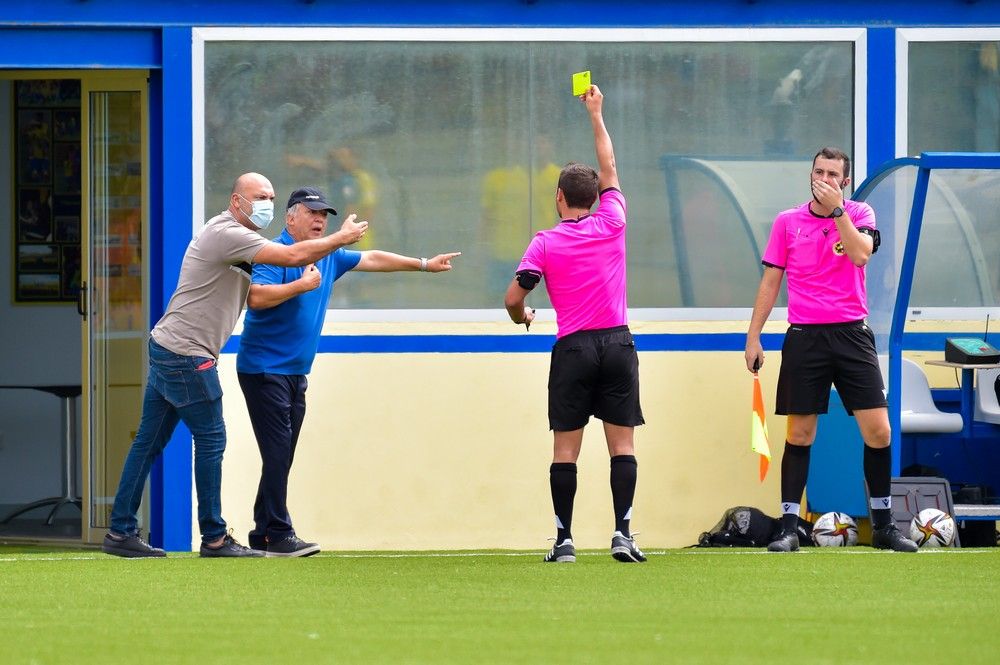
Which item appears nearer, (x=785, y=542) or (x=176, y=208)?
(x=785, y=542)

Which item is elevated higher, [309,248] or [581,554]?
[309,248]

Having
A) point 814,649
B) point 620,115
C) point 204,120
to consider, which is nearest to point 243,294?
point 204,120

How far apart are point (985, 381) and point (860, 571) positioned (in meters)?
2.66

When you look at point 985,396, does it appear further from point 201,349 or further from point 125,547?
point 125,547

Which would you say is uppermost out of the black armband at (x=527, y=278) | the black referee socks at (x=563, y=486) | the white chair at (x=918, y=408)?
the black armband at (x=527, y=278)

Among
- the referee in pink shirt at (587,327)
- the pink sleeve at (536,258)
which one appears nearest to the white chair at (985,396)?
the referee in pink shirt at (587,327)

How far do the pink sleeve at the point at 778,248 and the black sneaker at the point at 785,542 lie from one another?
1.22m

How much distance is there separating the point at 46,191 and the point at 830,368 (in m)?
6.65

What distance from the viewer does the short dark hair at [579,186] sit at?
7211 mm

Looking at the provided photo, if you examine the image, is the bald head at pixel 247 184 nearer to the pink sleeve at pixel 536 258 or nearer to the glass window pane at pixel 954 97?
the pink sleeve at pixel 536 258

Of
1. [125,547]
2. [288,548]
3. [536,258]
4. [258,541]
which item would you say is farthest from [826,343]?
[125,547]

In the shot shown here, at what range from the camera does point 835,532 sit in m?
8.55

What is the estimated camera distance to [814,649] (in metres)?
5.01

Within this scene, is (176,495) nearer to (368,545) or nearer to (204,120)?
(368,545)
